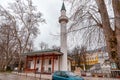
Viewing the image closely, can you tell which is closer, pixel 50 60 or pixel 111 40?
pixel 111 40

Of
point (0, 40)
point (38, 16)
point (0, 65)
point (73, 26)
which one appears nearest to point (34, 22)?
point (38, 16)

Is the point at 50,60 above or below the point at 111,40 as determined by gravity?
above

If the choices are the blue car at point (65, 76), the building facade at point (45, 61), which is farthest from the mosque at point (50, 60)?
the blue car at point (65, 76)

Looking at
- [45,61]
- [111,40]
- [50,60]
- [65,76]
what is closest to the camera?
[111,40]

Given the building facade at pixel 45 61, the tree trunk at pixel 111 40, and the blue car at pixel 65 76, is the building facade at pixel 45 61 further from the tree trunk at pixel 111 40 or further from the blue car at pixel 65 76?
the tree trunk at pixel 111 40

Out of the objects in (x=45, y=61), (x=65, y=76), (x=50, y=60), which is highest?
(x=50, y=60)

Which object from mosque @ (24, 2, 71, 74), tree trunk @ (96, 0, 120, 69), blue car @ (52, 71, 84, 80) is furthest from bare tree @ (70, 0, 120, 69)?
mosque @ (24, 2, 71, 74)

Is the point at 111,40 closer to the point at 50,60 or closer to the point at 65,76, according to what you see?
the point at 65,76

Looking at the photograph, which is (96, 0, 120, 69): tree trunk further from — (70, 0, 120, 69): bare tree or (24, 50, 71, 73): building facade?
(24, 50, 71, 73): building facade

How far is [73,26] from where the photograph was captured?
24.2ft

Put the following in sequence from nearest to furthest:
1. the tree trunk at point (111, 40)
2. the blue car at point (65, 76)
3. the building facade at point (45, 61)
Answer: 1. the tree trunk at point (111, 40)
2. the blue car at point (65, 76)
3. the building facade at point (45, 61)

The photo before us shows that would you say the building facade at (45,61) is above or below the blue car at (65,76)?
above

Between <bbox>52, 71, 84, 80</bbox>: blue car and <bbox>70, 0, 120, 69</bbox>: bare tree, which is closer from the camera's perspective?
<bbox>70, 0, 120, 69</bbox>: bare tree

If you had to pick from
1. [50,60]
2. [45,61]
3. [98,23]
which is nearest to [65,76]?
[98,23]
